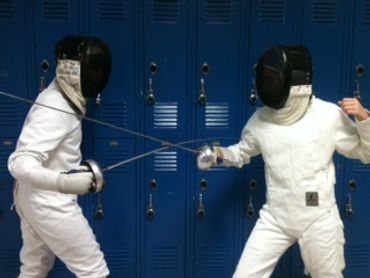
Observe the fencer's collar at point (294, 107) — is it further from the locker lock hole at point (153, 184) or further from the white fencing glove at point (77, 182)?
the white fencing glove at point (77, 182)

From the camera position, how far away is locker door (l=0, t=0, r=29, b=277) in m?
2.69

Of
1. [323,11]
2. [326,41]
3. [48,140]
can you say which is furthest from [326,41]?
[48,140]

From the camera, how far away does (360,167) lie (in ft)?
9.59

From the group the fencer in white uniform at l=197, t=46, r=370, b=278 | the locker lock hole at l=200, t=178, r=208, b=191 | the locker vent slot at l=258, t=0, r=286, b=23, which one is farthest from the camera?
the locker lock hole at l=200, t=178, r=208, b=191

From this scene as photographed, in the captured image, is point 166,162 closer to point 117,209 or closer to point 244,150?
point 117,209

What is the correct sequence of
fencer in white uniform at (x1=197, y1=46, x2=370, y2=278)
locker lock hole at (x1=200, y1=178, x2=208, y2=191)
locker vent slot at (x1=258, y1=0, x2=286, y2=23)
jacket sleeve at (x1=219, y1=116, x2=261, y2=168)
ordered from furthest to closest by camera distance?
locker lock hole at (x1=200, y1=178, x2=208, y2=191)
locker vent slot at (x1=258, y1=0, x2=286, y2=23)
jacket sleeve at (x1=219, y1=116, x2=261, y2=168)
fencer in white uniform at (x1=197, y1=46, x2=370, y2=278)

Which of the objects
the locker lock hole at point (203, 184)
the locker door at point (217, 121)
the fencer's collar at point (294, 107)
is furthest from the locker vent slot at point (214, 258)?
the fencer's collar at point (294, 107)

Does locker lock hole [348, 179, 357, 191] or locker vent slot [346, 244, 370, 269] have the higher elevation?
locker lock hole [348, 179, 357, 191]

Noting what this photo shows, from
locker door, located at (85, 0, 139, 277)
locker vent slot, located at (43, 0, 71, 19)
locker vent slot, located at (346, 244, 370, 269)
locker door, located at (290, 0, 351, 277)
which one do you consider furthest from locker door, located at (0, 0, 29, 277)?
locker vent slot, located at (346, 244, 370, 269)

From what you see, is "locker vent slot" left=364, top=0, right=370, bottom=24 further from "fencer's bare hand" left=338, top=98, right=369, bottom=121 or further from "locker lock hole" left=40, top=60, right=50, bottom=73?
"locker lock hole" left=40, top=60, right=50, bottom=73

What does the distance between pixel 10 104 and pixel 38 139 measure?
28.5 inches

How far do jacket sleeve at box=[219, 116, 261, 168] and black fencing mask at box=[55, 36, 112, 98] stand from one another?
2.43 feet

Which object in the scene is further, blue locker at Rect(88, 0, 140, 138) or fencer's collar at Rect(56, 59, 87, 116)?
blue locker at Rect(88, 0, 140, 138)

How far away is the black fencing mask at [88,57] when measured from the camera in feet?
7.65
